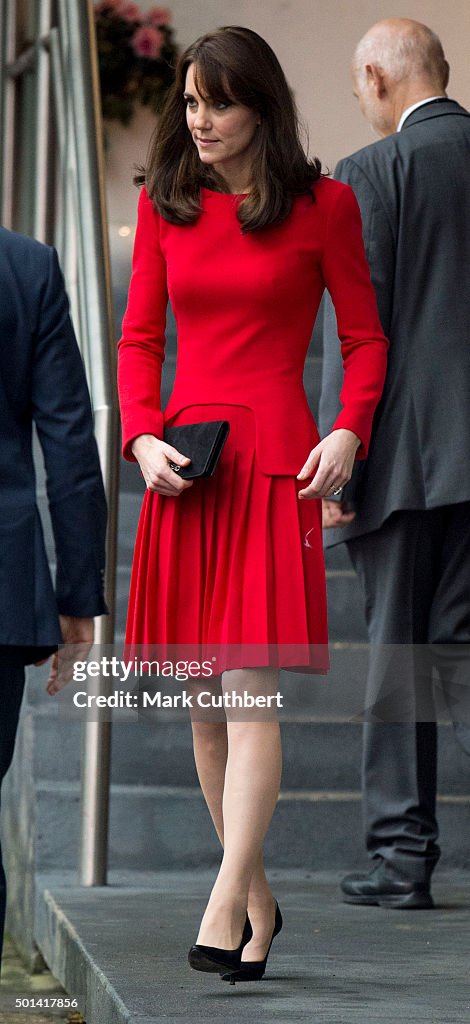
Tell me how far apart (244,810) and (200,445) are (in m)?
0.46

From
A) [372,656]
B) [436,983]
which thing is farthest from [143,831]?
[436,983]

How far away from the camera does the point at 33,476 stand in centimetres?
202

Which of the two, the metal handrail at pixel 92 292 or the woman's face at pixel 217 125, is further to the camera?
the metal handrail at pixel 92 292

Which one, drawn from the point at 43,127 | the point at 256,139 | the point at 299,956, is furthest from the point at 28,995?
the point at 43,127

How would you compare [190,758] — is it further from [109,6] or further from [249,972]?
[109,6]

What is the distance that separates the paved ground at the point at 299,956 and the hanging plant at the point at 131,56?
392 cm

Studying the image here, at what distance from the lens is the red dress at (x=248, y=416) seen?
2051 millimetres

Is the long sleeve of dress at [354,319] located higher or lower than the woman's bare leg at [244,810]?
higher

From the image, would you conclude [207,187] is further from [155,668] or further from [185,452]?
[155,668]

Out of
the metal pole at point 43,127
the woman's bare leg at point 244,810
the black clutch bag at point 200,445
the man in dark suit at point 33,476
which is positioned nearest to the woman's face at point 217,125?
the man in dark suit at point 33,476

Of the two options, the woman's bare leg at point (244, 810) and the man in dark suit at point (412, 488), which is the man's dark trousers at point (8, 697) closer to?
the woman's bare leg at point (244, 810)

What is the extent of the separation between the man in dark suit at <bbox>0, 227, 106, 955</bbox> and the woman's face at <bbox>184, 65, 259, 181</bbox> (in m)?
0.26

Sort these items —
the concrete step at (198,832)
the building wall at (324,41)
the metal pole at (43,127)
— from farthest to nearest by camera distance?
the building wall at (324,41) → the metal pole at (43,127) → the concrete step at (198,832)

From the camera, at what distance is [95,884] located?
3.14m
